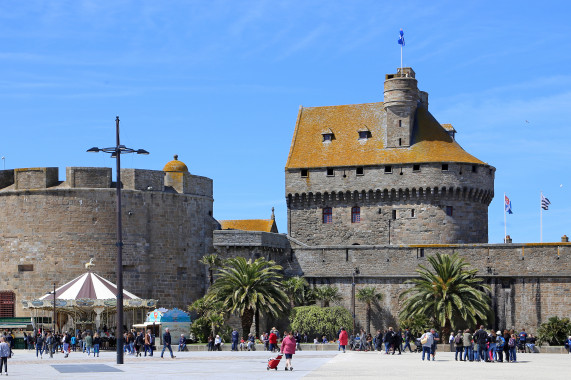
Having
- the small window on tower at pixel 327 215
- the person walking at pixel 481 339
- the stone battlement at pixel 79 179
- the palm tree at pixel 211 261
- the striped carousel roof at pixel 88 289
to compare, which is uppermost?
the stone battlement at pixel 79 179

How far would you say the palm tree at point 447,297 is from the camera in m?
51.7

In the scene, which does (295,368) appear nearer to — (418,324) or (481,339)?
(481,339)

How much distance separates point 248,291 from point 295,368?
66.9ft

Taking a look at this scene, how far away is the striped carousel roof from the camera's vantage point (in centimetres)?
4716

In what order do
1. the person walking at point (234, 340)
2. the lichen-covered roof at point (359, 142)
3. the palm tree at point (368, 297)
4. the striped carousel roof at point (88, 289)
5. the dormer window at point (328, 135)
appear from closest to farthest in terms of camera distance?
the person walking at point (234, 340), the striped carousel roof at point (88, 289), the palm tree at point (368, 297), the lichen-covered roof at point (359, 142), the dormer window at point (328, 135)

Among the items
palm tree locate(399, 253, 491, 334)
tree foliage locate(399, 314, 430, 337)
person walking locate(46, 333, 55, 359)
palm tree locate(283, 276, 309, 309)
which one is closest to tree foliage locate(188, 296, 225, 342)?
palm tree locate(283, 276, 309, 309)

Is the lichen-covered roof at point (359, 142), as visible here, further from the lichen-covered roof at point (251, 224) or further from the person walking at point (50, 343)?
the person walking at point (50, 343)

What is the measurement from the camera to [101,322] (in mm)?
49281

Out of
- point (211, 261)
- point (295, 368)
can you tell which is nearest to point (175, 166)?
point (211, 261)

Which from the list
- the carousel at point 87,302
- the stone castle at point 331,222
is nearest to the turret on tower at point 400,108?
the stone castle at point 331,222

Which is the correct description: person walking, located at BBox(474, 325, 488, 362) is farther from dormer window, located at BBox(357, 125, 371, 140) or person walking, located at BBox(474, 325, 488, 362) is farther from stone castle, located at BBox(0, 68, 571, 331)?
dormer window, located at BBox(357, 125, 371, 140)

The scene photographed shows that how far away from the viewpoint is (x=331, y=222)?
2603 inches

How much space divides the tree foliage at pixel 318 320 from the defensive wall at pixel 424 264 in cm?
210

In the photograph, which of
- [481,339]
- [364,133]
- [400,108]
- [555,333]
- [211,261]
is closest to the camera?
[481,339]
